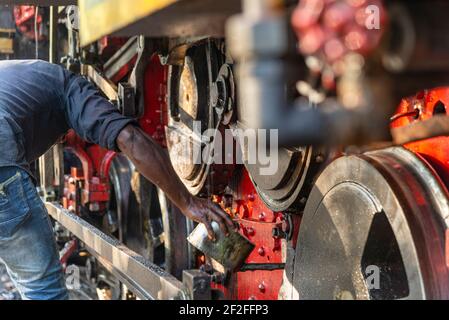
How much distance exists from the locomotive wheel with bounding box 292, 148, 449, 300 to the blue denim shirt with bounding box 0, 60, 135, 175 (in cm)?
73

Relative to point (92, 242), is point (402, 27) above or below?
above

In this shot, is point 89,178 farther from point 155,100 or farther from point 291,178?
point 291,178

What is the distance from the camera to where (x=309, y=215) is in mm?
2043

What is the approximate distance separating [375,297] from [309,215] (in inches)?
14.6

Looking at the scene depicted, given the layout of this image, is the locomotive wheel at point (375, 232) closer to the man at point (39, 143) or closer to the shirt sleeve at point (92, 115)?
the man at point (39, 143)

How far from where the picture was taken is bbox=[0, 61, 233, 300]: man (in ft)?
7.46

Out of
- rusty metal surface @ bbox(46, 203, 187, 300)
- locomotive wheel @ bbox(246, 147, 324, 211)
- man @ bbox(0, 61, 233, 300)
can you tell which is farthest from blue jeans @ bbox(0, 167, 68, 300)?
locomotive wheel @ bbox(246, 147, 324, 211)

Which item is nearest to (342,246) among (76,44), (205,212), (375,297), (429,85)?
(375,297)

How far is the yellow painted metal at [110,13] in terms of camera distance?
44.2 inches

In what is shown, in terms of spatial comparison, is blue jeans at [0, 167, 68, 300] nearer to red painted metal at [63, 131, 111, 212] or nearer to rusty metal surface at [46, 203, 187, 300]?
rusty metal surface at [46, 203, 187, 300]

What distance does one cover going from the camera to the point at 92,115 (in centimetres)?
238

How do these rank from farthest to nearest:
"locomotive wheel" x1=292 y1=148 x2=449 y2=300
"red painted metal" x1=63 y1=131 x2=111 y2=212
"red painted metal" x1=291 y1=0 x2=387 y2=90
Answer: "red painted metal" x1=63 y1=131 x2=111 y2=212 < "locomotive wheel" x1=292 y1=148 x2=449 y2=300 < "red painted metal" x1=291 y1=0 x2=387 y2=90

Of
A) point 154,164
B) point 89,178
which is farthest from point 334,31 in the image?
point 89,178
